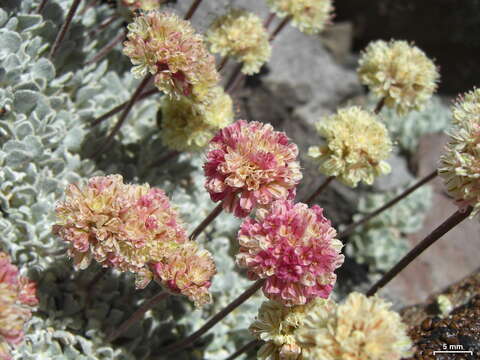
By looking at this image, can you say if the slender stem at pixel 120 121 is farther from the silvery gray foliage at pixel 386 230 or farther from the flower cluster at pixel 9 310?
the silvery gray foliage at pixel 386 230

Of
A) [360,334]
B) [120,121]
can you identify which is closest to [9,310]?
[360,334]

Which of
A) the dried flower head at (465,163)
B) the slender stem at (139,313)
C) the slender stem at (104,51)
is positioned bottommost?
the slender stem at (139,313)

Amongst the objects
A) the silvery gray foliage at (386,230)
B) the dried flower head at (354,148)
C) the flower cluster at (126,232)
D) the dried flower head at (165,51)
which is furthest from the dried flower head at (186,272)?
the silvery gray foliage at (386,230)

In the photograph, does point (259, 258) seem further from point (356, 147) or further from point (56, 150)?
point (56, 150)

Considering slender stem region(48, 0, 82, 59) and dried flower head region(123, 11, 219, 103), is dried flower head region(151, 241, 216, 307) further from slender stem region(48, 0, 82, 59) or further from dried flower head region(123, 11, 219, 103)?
slender stem region(48, 0, 82, 59)

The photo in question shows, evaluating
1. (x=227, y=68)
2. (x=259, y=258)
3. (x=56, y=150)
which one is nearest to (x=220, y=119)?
(x=56, y=150)

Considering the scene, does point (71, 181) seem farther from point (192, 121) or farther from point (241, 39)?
point (241, 39)
